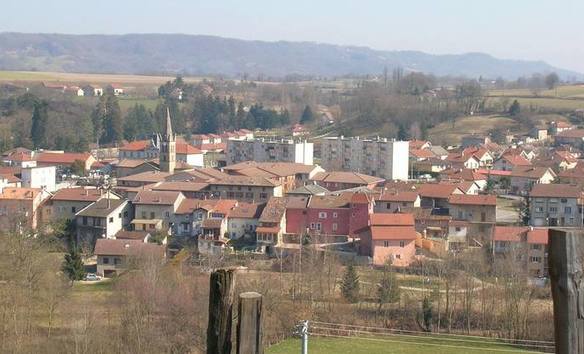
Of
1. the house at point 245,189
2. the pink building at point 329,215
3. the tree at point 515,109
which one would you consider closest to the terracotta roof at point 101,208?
the house at point 245,189

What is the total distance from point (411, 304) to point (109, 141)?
1175 inches

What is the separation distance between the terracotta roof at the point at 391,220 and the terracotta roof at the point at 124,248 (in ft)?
16.3

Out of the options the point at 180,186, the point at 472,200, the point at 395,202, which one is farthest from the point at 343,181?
the point at 180,186

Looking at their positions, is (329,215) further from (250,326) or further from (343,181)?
(250,326)

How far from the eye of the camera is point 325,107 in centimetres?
5875

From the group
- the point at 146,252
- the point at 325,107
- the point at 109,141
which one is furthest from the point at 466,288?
the point at 325,107

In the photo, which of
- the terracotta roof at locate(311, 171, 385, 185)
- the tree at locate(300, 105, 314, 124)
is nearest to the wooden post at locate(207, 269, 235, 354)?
the terracotta roof at locate(311, 171, 385, 185)

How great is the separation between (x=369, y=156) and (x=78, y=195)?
14.2m

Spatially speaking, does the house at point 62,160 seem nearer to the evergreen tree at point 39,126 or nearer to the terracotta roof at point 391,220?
the evergreen tree at point 39,126

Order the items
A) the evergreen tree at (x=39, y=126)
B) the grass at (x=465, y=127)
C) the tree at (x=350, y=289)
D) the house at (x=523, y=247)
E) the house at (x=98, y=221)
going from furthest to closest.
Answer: the grass at (x=465, y=127), the evergreen tree at (x=39, y=126), the house at (x=98, y=221), the house at (x=523, y=247), the tree at (x=350, y=289)

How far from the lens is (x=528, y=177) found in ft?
96.4

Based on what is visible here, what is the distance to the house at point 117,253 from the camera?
1856 centimetres

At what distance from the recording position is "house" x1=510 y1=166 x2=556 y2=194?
29.0 metres

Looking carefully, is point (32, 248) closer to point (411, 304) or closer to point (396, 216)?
point (411, 304)
